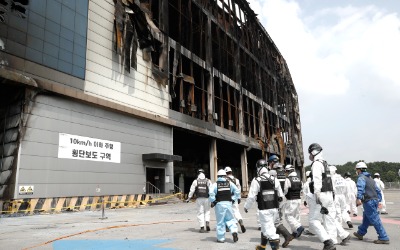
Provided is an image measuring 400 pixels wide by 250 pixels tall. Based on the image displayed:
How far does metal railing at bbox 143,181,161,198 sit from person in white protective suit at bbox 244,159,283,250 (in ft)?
54.5

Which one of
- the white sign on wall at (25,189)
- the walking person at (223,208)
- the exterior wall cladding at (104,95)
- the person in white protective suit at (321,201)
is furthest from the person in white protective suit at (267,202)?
the exterior wall cladding at (104,95)

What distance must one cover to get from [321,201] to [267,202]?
1.11 meters

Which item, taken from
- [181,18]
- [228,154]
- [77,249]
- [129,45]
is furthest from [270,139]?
[77,249]

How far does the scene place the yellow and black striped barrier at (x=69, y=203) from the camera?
46.8 ft

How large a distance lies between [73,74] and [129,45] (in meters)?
5.09

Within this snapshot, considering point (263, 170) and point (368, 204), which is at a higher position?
point (263, 170)

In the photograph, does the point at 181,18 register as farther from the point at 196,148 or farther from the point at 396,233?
Answer: the point at 396,233

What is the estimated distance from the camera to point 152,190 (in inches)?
912

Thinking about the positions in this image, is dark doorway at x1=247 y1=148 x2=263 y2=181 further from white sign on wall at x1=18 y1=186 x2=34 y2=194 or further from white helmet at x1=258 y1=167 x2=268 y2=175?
white helmet at x1=258 y1=167 x2=268 y2=175

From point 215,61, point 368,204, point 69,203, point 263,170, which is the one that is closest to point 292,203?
point 368,204

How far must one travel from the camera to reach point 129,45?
69.1 ft

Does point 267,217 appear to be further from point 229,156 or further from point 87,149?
point 229,156

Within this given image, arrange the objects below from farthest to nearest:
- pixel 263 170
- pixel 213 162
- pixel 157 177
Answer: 1. pixel 213 162
2. pixel 157 177
3. pixel 263 170

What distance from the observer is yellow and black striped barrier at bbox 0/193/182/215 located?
14.2 m
